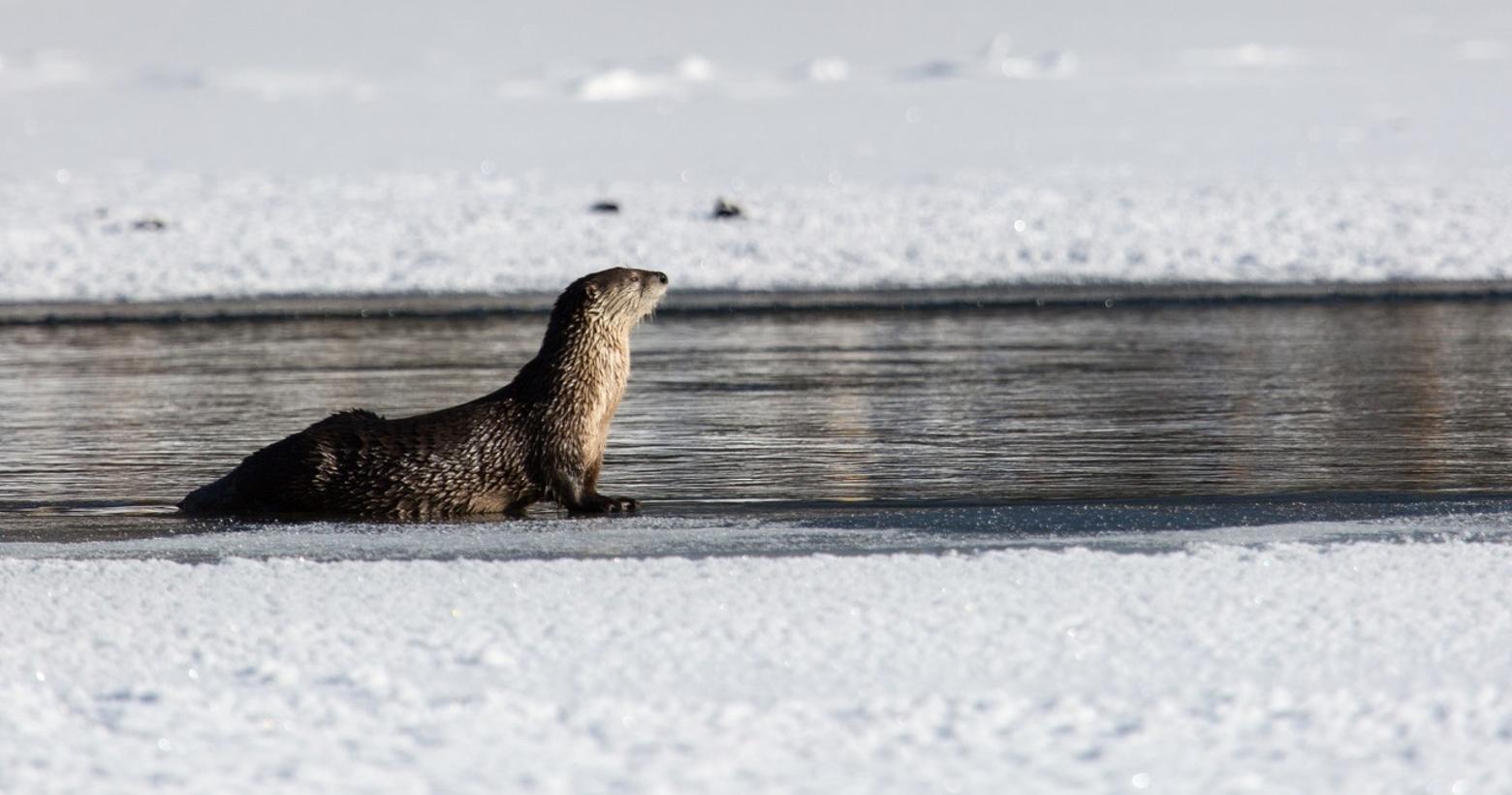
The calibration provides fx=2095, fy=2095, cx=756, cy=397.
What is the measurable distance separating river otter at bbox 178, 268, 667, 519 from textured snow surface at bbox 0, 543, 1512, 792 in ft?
5.27

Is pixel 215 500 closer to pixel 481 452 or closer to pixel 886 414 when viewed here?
pixel 481 452

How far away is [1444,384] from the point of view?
12.6m

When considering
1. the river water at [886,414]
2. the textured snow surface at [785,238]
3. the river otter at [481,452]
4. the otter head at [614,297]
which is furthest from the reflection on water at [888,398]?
the textured snow surface at [785,238]

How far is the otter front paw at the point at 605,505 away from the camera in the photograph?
26.5ft

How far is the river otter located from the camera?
8109mm

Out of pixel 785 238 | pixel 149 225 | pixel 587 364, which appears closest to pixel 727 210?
pixel 785 238

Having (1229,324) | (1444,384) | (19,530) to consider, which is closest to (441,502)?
(19,530)

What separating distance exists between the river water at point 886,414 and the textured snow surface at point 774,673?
3.12 feet

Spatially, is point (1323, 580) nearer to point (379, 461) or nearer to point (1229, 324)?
point (379, 461)

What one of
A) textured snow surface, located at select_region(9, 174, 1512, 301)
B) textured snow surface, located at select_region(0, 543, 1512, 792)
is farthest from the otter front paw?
textured snow surface, located at select_region(9, 174, 1512, 301)

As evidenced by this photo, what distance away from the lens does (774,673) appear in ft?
16.1

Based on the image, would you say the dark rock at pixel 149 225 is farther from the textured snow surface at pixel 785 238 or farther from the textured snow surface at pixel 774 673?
the textured snow surface at pixel 774 673

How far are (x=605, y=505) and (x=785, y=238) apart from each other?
17980 millimetres

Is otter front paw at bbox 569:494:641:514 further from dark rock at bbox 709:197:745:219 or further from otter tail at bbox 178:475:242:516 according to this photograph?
dark rock at bbox 709:197:745:219
